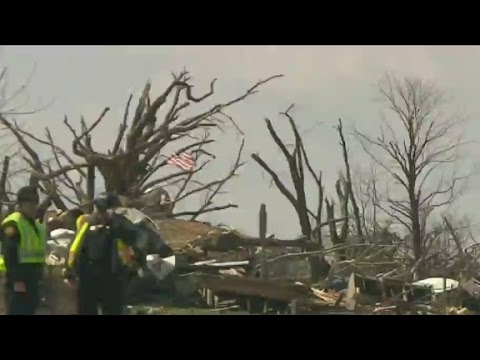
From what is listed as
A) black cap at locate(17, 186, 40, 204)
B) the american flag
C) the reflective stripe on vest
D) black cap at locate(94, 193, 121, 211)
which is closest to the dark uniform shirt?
black cap at locate(94, 193, 121, 211)

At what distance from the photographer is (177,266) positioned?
11273 mm

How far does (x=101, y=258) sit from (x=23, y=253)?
0.70 m

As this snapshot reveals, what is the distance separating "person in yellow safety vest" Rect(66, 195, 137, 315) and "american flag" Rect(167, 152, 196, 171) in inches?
251

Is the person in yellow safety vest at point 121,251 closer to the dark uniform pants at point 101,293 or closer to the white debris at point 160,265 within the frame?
the dark uniform pants at point 101,293

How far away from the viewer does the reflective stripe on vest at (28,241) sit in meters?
7.74

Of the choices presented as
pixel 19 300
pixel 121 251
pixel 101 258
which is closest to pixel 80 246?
pixel 101 258

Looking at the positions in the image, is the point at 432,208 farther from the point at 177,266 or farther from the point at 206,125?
the point at 177,266

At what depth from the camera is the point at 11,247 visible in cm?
775

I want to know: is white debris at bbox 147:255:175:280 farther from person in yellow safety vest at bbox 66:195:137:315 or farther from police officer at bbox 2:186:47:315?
police officer at bbox 2:186:47:315

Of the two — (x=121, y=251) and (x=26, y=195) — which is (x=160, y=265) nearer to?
(x=121, y=251)

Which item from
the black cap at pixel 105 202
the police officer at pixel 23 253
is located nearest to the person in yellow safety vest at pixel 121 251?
the black cap at pixel 105 202

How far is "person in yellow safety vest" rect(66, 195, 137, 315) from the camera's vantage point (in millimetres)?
7852
